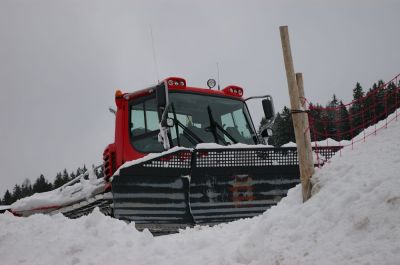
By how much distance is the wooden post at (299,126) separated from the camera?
4406mm

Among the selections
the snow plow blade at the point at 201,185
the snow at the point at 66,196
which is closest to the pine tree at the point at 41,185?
the snow at the point at 66,196

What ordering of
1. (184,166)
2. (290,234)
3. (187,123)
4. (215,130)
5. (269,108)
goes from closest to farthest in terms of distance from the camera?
1. (290,234)
2. (184,166)
3. (187,123)
4. (215,130)
5. (269,108)

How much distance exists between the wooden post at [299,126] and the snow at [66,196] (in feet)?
14.1

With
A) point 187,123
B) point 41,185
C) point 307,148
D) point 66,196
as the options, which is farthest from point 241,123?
point 41,185

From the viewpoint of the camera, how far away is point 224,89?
28.3 ft

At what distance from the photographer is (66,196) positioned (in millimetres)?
8805

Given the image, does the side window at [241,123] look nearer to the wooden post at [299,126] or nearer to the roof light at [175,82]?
the roof light at [175,82]

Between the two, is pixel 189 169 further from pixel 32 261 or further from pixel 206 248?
pixel 32 261

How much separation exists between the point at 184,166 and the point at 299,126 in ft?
7.94

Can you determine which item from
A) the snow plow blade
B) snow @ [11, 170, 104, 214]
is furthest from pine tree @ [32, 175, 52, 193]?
the snow plow blade

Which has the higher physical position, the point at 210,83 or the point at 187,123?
the point at 210,83

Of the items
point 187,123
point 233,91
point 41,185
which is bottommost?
point 41,185

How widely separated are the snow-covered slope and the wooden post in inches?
6.3

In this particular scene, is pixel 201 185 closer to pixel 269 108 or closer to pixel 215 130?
pixel 215 130
